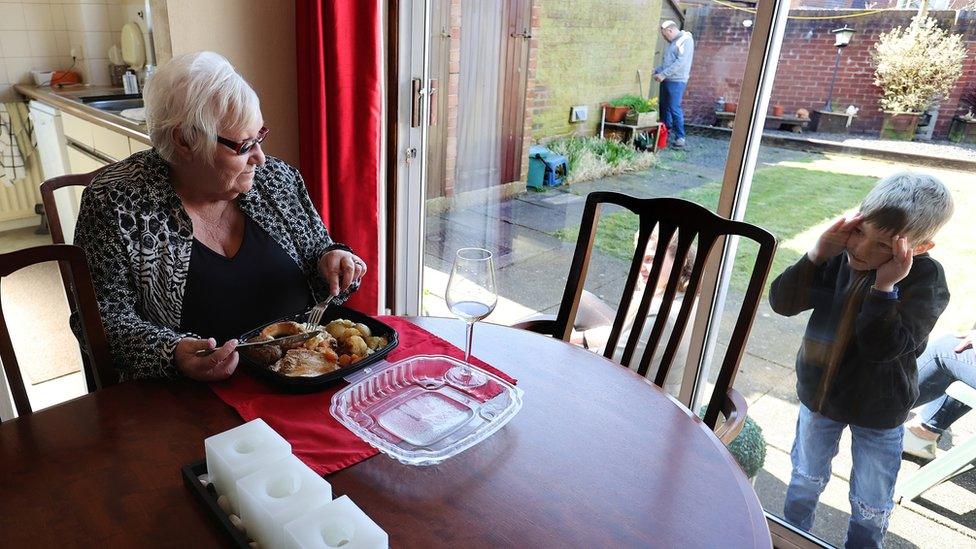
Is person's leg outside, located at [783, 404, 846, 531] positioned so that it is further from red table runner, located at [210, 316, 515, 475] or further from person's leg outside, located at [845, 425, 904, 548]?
red table runner, located at [210, 316, 515, 475]

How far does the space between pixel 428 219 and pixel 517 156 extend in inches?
20.2

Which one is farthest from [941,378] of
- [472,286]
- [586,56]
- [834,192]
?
[586,56]

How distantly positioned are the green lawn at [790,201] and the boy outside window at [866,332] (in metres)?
0.04

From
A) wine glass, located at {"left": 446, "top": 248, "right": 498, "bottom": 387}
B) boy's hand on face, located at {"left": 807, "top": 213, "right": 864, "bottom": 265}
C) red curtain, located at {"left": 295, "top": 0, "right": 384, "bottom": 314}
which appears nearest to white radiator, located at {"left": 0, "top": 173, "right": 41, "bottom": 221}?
red curtain, located at {"left": 295, "top": 0, "right": 384, "bottom": 314}

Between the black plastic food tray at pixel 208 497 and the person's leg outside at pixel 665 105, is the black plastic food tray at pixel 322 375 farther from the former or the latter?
the person's leg outside at pixel 665 105

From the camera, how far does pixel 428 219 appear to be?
112 inches

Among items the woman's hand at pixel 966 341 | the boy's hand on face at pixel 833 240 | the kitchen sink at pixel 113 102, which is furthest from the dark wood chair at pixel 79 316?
the kitchen sink at pixel 113 102

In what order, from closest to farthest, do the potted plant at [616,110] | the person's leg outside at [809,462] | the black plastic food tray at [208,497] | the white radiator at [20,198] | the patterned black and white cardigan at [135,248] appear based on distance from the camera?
1. the black plastic food tray at [208,497]
2. the patterned black and white cardigan at [135,248]
3. the person's leg outside at [809,462]
4. the potted plant at [616,110]
5. the white radiator at [20,198]

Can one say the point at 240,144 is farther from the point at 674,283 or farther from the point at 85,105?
the point at 85,105

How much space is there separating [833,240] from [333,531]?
1578mm

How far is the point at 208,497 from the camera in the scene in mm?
885

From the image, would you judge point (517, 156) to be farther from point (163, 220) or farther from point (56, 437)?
point (56, 437)

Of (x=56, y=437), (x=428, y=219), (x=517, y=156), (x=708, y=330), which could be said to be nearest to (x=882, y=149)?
(x=708, y=330)

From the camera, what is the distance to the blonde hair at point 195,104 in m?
1.41
